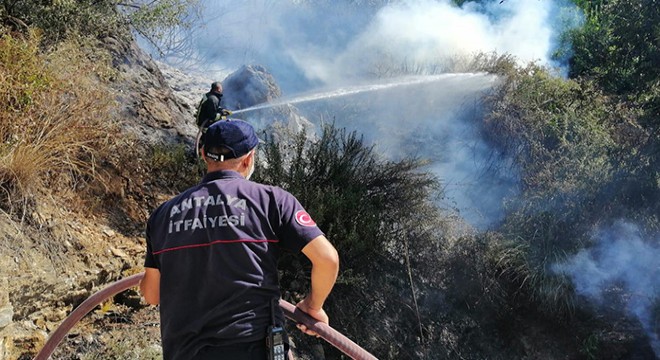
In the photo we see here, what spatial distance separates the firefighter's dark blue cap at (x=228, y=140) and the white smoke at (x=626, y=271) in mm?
6228

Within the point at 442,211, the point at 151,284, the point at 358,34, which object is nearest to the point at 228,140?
the point at 151,284

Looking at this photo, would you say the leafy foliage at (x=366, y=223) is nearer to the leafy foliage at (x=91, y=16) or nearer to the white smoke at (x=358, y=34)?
the leafy foliage at (x=91, y=16)

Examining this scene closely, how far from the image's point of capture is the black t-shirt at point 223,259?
205 cm

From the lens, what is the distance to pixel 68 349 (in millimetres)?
4203

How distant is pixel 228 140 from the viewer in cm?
222

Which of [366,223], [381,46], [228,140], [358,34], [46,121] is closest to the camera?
[228,140]

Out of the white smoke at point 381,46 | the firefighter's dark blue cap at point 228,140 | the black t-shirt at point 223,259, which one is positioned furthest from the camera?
the white smoke at point 381,46

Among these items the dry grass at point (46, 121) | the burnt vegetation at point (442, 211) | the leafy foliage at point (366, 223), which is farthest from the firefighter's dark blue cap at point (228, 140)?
the leafy foliage at point (366, 223)

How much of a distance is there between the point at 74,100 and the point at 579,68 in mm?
13041

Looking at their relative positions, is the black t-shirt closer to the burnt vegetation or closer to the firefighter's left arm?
the firefighter's left arm

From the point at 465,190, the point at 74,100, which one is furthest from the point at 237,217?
the point at 465,190

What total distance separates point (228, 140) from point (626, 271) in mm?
6985

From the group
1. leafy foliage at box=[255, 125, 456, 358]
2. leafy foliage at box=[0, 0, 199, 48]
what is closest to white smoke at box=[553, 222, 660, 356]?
leafy foliage at box=[255, 125, 456, 358]

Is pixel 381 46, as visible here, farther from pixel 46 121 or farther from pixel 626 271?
pixel 46 121
